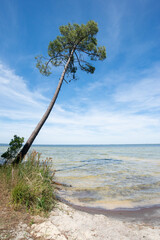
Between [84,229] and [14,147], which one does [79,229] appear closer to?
[84,229]

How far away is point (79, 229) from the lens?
3.31 metres

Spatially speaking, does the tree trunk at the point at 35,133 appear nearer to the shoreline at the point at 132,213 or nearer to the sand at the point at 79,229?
the shoreline at the point at 132,213

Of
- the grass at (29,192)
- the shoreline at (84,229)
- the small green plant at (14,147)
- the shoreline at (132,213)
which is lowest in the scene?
the shoreline at (132,213)

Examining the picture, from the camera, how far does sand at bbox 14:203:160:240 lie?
2.88m

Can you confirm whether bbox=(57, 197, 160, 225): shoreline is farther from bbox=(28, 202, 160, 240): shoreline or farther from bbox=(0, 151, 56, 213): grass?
bbox=(0, 151, 56, 213): grass

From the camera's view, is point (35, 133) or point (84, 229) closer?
point (84, 229)

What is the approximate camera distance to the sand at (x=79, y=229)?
288cm

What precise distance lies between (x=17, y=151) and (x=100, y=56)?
10.1 metres

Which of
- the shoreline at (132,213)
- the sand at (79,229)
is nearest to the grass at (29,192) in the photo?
the sand at (79,229)

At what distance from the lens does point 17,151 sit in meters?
7.93

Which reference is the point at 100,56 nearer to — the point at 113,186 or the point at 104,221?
the point at 113,186

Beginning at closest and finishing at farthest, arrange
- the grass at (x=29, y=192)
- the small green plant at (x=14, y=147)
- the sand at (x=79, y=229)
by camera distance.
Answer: the sand at (x=79, y=229)
the grass at (x=29, y=192)
the small green plant at (x=14, y=147)

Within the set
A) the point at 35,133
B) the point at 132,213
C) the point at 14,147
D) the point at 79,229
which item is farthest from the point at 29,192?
the point at 35,133

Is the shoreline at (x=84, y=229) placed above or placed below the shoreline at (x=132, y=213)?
above
